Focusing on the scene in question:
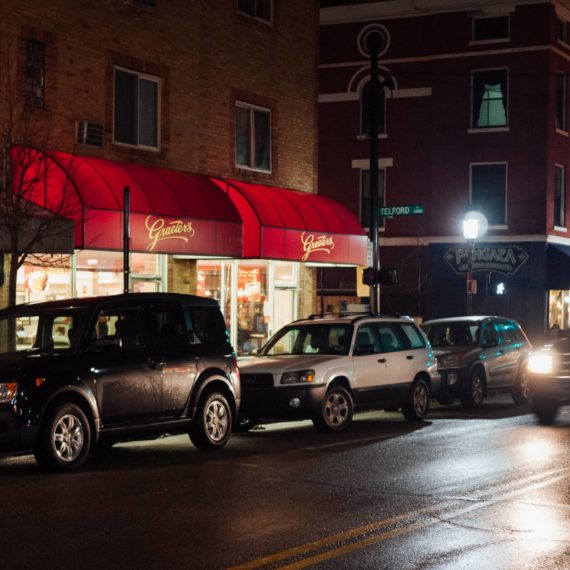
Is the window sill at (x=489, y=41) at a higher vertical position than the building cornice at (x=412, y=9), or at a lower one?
lower

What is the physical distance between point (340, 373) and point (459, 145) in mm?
24059

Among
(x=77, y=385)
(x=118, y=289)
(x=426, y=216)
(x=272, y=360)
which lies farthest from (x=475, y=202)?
(x=77, y=385)

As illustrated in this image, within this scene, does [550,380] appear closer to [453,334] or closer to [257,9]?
[453,334]

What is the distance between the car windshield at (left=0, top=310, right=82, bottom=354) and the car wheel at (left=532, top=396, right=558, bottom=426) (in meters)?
7.66

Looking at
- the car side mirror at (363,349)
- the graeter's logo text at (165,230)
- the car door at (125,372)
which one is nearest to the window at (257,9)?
the graeter's logo text at (165,230)

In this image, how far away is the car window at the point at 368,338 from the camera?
17094 mm

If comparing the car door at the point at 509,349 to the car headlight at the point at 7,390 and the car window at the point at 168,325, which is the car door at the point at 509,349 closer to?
the car window at the point at 168,325

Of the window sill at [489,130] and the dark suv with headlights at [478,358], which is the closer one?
the dark suv with headlights at [478,358]

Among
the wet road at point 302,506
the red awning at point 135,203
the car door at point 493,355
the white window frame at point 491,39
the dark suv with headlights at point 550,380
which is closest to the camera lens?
the wet road at point 302,506

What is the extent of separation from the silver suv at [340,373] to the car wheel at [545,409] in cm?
178

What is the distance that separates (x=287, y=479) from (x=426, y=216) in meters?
29.1

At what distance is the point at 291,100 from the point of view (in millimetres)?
26688

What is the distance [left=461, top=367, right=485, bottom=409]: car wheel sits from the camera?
68.4 feet

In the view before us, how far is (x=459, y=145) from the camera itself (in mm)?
39219
